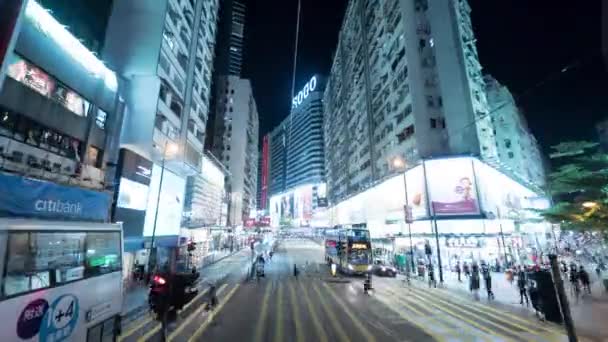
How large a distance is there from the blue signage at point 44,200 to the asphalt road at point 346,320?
5.80 m

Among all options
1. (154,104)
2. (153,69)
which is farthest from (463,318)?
(153,69)

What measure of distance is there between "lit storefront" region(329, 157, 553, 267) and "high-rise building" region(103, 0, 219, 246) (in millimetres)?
25506

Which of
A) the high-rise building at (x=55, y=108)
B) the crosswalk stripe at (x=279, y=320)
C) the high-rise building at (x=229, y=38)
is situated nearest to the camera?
the crosswalk stripe at (x=279, y=320)

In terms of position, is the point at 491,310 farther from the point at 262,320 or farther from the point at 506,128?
the point at 506,128

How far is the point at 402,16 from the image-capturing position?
44.0 meters

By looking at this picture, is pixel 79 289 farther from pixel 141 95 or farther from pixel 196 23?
pixel 196 23

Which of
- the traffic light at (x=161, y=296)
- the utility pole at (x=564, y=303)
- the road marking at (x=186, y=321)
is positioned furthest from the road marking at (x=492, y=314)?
the road marking at (x=186, y=321)

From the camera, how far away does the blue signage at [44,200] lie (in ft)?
19.5

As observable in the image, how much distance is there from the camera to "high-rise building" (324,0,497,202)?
123 ft

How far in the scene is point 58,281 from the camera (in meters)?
6.12

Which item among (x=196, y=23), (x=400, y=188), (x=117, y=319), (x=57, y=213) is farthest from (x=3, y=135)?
(x=400, y=188)

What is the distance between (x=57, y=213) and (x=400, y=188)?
37.0m

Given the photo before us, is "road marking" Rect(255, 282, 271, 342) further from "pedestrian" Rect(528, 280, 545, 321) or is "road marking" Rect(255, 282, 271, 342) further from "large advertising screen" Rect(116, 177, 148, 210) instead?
"large advertising screen" Rect(116, 177, 148, 210)

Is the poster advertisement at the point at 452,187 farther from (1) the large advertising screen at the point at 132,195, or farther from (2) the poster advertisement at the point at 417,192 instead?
(1) the large advertising screen at the point at 132,195
